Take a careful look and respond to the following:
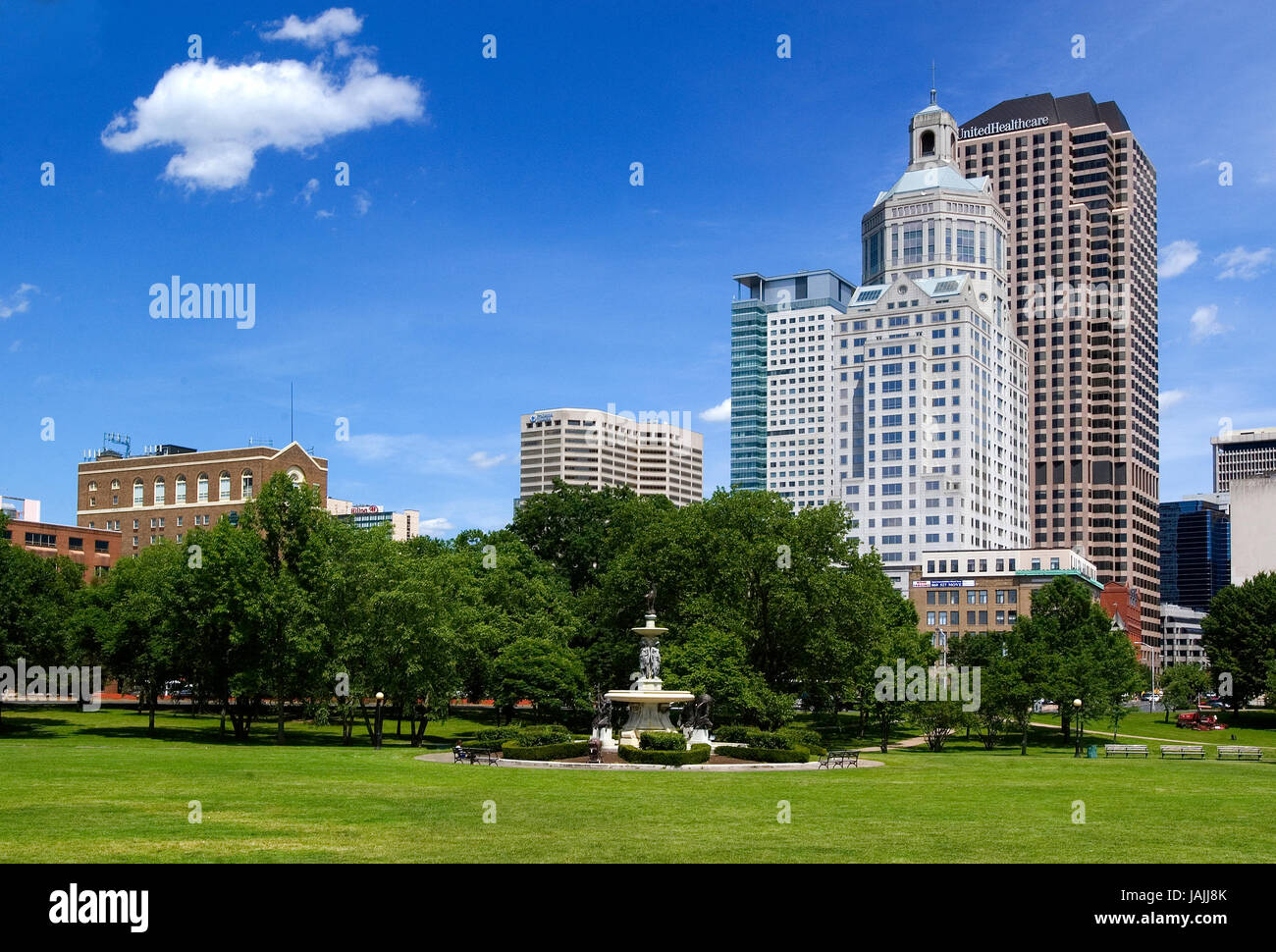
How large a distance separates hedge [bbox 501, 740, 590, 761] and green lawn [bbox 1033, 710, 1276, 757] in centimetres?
4015

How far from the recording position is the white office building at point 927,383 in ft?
579

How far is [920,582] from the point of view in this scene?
15375cm

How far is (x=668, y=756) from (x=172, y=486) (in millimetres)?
116683

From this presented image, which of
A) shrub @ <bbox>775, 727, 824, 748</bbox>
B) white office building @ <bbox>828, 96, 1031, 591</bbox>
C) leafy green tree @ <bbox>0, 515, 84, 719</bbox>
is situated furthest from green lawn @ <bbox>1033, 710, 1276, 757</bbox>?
white office building @ <bbox>828, 96, 1031, 591</bbox>

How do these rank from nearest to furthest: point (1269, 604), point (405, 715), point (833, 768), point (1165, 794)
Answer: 1. point (1165, 794)
2. point (833, 768)
3. point (405, 715)
4. point (1269, 604)

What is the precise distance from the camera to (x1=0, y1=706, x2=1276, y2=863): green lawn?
2261cm

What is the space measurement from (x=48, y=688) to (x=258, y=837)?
7827 cm

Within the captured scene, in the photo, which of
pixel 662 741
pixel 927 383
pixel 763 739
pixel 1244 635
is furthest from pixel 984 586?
pixel 662 741

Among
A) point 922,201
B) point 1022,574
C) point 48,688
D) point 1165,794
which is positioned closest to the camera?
point 1165,794

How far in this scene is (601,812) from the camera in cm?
2941

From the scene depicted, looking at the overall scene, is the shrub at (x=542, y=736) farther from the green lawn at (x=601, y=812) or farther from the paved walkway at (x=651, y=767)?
the green lawn at (x=601, y=812)
